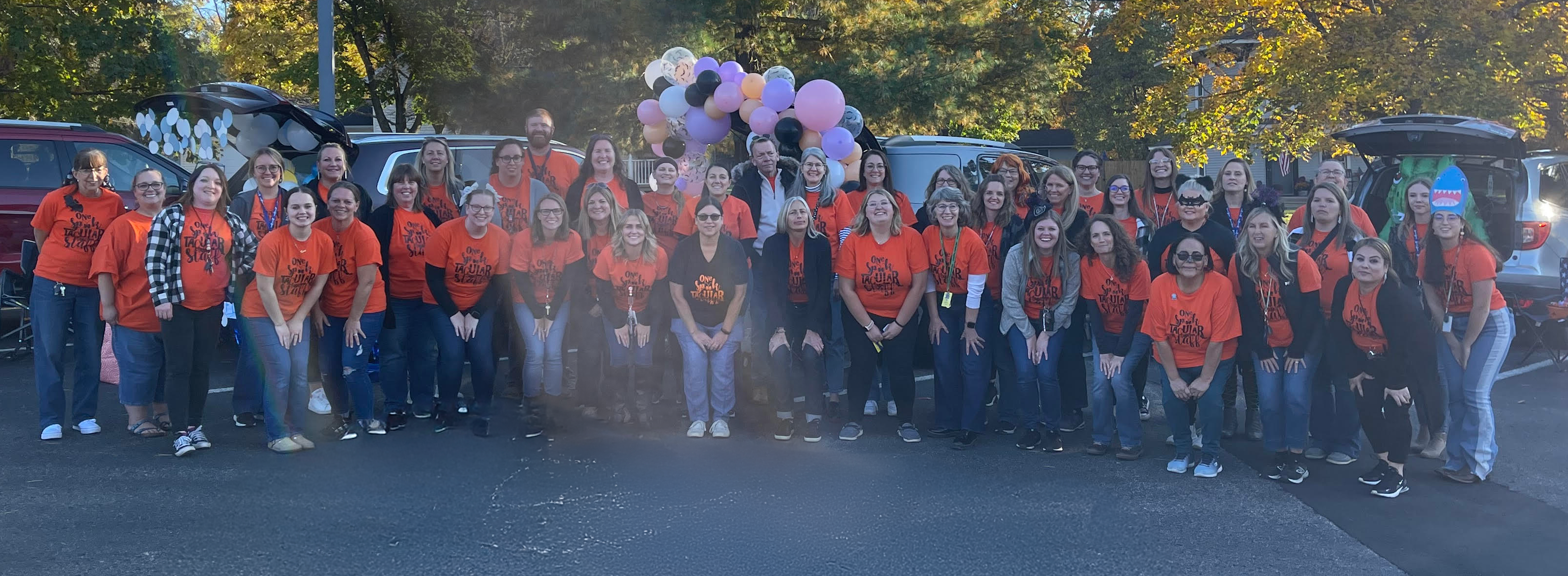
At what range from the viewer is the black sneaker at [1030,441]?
6.27 meters

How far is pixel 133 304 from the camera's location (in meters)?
5.94

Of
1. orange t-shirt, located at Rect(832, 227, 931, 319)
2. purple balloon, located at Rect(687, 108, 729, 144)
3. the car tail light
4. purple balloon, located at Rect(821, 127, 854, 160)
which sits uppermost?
purple balloon, located at Rect(687, 108, 729, 144)

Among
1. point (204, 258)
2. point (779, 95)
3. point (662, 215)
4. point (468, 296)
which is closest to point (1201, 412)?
point (662, 215)

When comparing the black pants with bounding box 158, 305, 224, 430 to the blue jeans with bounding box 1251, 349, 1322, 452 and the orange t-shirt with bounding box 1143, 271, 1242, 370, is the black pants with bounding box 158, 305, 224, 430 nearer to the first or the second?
the orange t-shirt with bounding box 1143, 271, 1242, 370

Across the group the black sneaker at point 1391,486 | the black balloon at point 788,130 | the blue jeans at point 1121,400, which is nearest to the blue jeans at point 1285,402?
the black sneaker at point 1391,486

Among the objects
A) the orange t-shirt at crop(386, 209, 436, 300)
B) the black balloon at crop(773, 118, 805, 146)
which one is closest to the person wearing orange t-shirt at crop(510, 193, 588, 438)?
the orange t-shirt at crop(386, 209, 436, 300)

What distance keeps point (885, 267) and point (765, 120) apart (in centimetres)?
277

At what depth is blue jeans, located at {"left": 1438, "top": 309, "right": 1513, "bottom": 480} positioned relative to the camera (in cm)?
559

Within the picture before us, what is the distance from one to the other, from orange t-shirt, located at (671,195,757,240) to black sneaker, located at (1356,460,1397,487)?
12.2ft

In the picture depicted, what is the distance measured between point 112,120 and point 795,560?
56.1 feet

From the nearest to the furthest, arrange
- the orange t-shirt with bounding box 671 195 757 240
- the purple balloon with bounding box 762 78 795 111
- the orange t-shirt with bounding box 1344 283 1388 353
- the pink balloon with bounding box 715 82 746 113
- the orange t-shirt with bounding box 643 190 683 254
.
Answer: the orange t-shirt with bounding box 1344 283 1388 353 → the orange t-shirt with bounding box 671 195 757 240 → the orange t-shirt with bounding box 643 190 683 254 → the purple balloon with bounding box 762 78 795 111 → the pink balloon with bounding box 715 82 746 113

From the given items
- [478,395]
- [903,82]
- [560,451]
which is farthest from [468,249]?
[903,82]

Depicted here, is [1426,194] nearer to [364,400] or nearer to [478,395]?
[478,395]

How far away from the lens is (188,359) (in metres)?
5.95
